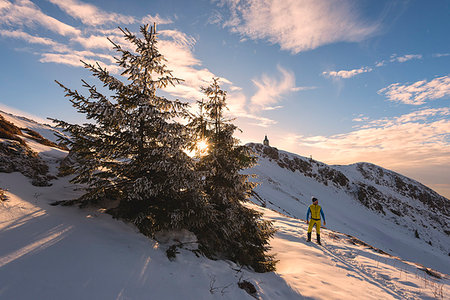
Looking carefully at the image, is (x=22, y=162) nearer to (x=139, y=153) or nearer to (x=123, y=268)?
(x=139, y=153)

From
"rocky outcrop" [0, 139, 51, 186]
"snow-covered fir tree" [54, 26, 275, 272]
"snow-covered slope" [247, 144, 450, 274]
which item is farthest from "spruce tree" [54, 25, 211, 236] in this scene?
"snow-covered slope" [247, 144, 450, 274]

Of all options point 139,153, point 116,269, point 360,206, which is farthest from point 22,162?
point 360,206

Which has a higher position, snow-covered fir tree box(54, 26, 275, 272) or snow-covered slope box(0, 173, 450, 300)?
snow-covered fir tree box(54, 26, 275, 272)

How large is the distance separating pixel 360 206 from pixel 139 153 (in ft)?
200

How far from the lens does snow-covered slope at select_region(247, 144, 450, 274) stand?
31.1m

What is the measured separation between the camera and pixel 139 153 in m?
6.09

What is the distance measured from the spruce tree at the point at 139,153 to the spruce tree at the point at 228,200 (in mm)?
890

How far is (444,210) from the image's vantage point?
75688mm

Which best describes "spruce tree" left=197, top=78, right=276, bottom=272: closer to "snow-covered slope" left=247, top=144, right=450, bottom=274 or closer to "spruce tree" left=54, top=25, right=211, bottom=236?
"spruce tree" left=54, top=25, right=211, bottom=236

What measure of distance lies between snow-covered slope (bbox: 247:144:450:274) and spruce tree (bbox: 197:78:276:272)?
1576cm

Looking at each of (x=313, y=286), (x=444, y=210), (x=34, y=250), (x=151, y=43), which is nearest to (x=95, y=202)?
(x=34, y=250)

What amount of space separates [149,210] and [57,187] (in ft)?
14.7

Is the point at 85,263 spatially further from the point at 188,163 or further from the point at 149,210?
the point at 188,163

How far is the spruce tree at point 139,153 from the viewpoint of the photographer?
549cm
